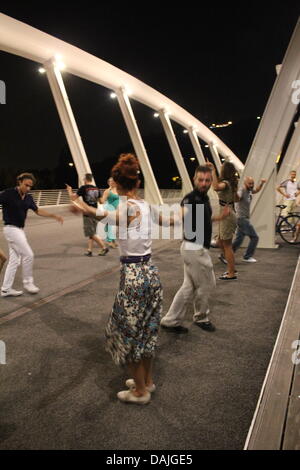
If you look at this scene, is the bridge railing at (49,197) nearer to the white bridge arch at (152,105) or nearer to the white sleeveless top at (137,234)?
the white bridge arch at (152,105)

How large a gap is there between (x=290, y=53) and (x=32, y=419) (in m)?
9.39

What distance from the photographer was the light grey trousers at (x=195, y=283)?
11.8 feet

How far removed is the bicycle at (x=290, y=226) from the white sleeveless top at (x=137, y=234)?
7.17 metres

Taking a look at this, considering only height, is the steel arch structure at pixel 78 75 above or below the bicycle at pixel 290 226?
above

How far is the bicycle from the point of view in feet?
28.8

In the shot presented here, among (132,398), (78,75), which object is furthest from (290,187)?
(78,75)

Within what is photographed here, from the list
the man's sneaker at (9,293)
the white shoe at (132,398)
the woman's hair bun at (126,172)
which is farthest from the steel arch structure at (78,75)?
the white shoe at (132,398)

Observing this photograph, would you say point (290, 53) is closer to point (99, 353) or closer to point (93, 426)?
point (99, 353)

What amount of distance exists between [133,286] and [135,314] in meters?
0.20

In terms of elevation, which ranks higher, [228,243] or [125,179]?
[125,179]

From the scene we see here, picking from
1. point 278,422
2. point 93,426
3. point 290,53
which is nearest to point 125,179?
point 93,426

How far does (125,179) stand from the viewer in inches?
95.7

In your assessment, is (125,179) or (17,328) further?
(17,328)
